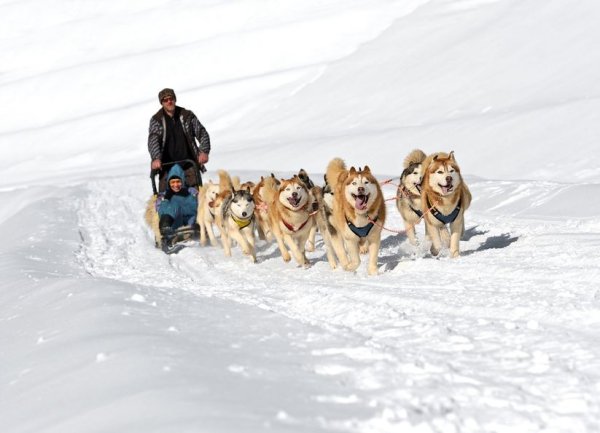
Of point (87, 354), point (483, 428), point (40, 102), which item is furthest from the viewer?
point (40, 102)

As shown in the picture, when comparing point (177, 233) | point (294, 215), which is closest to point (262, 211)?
point (177, 233)

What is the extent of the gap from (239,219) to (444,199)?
2509 mm

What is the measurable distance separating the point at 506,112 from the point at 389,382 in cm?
1789

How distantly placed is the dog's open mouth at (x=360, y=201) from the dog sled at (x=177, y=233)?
3.10 metres

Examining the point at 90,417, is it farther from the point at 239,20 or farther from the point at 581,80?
the point at 239,20

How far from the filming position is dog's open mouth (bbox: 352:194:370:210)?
7.98m

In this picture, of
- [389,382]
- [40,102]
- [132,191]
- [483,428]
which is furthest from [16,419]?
[40,102]

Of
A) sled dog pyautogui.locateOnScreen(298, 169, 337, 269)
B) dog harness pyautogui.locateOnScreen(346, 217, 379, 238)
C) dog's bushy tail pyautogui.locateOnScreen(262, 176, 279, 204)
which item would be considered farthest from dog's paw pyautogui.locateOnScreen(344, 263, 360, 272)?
dog's bushy tail pyautogui.locateOnScreen(262, 176, 279, 204)

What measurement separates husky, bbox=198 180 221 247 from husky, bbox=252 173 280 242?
55cm

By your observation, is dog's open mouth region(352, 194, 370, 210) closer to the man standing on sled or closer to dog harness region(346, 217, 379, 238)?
dog harness region(346, 217, 379, 238)

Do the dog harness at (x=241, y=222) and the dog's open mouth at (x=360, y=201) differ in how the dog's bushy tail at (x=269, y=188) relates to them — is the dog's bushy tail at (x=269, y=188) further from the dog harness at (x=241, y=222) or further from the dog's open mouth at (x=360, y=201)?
the dog's open mouth at (x=360, y=201)

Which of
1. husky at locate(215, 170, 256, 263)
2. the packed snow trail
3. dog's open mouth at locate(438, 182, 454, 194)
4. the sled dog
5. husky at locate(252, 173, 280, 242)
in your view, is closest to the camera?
the packed snow trail

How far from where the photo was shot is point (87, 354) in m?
4.45

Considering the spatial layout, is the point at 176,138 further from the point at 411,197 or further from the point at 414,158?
the point at 411,197
